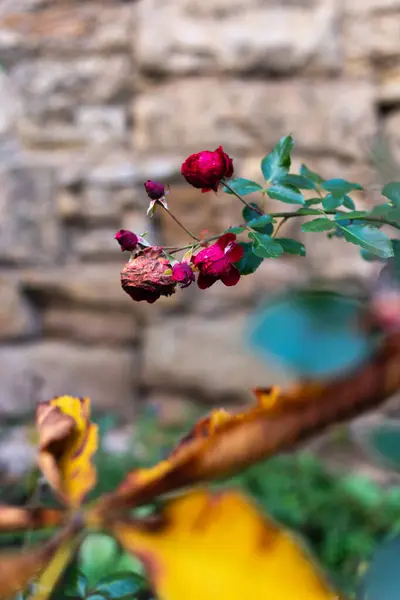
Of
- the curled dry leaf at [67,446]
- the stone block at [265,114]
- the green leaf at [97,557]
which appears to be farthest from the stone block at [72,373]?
the curled dry leaf at [67,446]

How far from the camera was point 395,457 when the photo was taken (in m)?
0.23

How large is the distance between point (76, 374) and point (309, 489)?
70 centimetres

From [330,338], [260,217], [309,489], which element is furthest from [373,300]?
[309,489]

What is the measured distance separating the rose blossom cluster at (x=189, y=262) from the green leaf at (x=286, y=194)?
0.05 m

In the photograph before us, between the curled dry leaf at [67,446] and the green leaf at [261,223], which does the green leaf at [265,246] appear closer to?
the green leaf at [261,223]

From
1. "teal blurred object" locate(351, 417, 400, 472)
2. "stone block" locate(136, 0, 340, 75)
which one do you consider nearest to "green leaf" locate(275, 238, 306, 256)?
"teal blurred object" locate(351, 417, 400, 472)

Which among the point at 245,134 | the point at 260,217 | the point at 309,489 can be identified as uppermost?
the point at 260,217

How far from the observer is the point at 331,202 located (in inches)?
15.5

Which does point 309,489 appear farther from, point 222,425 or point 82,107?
point 222,425

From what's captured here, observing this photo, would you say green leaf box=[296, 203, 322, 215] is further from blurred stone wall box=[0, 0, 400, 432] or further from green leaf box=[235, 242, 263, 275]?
blurred stone wall box=[0, 0, 400, 432]

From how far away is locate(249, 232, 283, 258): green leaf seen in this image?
0.35 metres

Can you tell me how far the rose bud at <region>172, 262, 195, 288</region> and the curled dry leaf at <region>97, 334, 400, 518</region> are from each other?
0.43 feet

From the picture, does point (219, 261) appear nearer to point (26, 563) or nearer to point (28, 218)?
point (26, 563)

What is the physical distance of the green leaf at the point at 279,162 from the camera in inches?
16.3
